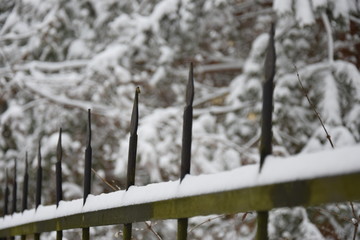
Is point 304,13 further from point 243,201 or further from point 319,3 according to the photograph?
point 243,201

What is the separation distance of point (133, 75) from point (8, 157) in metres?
2.66

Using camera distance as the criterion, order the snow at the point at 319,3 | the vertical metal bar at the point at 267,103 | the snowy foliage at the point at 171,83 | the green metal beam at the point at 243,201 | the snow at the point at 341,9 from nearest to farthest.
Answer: the green metal beam at the point at 243,201, the vertical metal bar at the point at 267,103, the snow at the point at 319,3, the snow at the point at 341,9, the snowy foliage at the point at 171,83

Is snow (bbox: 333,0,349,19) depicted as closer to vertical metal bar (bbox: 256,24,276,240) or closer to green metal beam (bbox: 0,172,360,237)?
green metal beam (bbox: 0,172,360,237)

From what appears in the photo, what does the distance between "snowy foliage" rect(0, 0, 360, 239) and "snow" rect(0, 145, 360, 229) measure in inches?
136

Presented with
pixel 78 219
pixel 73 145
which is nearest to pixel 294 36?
pixel 73 145

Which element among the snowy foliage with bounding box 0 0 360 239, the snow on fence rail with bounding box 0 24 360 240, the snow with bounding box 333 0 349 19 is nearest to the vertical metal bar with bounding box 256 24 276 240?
the snow on fence rail with bounding box 0 24 360 240

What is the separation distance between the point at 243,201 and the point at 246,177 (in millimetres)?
38

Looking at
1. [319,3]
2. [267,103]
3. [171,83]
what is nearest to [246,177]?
[267,103]

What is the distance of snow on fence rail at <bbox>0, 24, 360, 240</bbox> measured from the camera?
68cm

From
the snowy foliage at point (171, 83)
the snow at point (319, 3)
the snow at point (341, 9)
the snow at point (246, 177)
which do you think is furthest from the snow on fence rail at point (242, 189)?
the snow at point (341, 9)

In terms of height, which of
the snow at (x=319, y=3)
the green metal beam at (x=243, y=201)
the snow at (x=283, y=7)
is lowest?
the snow at (x=283, y=7)

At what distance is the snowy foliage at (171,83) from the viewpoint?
5242 mm

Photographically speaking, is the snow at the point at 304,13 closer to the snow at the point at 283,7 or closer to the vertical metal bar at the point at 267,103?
the snow at the point at 283,7

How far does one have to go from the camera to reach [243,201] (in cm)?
83
